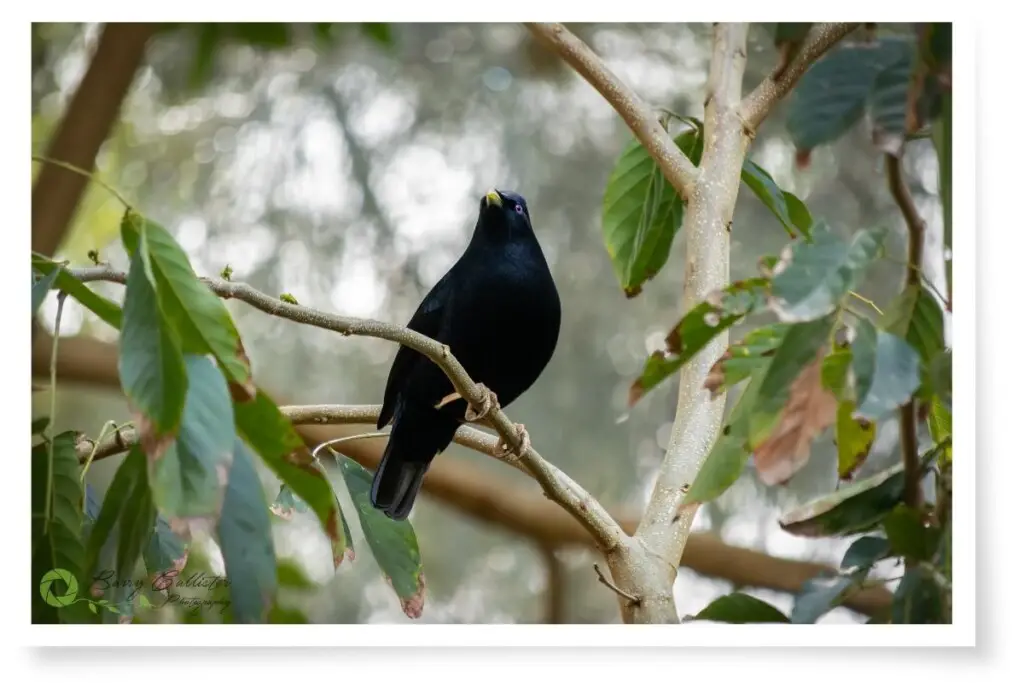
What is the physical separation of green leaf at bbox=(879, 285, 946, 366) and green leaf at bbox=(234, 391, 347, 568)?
0.86 meters

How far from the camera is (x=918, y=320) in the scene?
5.26 feet

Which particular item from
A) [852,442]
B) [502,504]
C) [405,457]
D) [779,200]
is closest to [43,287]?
[405,457]

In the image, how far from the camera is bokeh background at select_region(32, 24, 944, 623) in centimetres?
249

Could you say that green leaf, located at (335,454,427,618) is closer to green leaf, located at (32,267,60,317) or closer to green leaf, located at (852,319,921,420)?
green leaf, located at (32,267,60,317)

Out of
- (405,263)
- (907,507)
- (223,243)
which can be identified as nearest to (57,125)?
(223,243)

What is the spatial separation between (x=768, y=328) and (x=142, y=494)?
35.9 inches

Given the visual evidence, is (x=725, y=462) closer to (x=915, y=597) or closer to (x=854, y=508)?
(x=854, y=508)

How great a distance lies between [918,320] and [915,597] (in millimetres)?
436

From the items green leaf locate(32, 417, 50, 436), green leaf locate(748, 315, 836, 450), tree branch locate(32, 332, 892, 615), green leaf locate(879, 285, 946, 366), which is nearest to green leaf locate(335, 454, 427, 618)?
tree branch locate(32, 332, 892, 615)

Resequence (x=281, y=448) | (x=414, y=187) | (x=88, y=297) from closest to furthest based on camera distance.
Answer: (x=281, y=448) < (x=88, y=297) < (x=414, y=187)

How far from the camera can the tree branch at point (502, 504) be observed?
90.5 inches

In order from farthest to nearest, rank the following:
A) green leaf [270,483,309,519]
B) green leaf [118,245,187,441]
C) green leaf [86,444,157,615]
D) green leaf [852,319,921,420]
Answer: green leaf [270,483,309,519], green leaf [86,444,157,615], green leaf [852,319,921,420], green leaf [118,245,187,441]

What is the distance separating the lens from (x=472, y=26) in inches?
92.2
